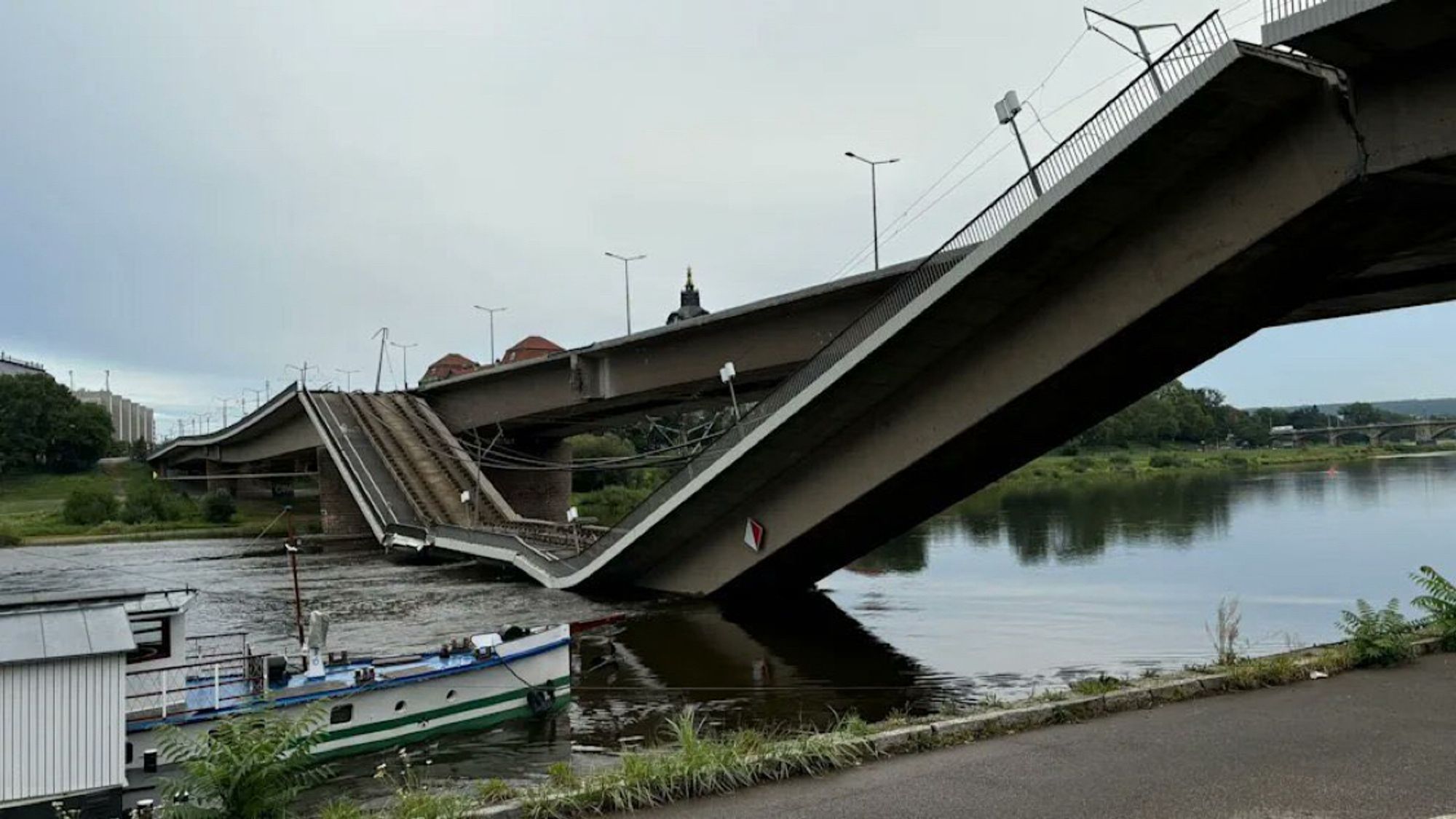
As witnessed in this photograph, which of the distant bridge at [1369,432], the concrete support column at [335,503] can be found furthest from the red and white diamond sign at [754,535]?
the distant bridge at [1369,432]

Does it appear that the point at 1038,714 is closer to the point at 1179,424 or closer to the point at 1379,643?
the point at 1379,643

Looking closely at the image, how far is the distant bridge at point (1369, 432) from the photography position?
157 meters

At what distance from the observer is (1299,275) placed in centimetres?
1605

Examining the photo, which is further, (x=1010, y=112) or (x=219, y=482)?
(x=219, y=482)

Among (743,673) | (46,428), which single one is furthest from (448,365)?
(743,673)

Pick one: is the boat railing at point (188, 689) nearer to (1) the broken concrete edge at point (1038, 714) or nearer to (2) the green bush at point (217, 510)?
(1) the broken concrete edge at point (1038, 714)

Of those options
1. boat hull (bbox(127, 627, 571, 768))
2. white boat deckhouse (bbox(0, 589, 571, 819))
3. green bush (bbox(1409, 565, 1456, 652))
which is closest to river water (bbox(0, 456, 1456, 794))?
boat hull (bbox(127, 627, 571, 768))

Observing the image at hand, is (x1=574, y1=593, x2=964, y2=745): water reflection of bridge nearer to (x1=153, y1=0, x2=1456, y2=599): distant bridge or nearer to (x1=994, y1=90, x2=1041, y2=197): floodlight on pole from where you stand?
(x1=153, y1=0, x2=1456, y2=599): distant bridge

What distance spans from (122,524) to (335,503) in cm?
1662

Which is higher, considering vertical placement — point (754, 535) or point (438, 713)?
point (754, 535)

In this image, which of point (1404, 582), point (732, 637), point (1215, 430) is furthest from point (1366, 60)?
point (1215, 430)

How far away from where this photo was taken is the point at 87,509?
55.7 m

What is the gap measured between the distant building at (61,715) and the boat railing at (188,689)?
13.9 ft

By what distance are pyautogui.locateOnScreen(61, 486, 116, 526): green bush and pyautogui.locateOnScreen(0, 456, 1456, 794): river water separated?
10.4m
